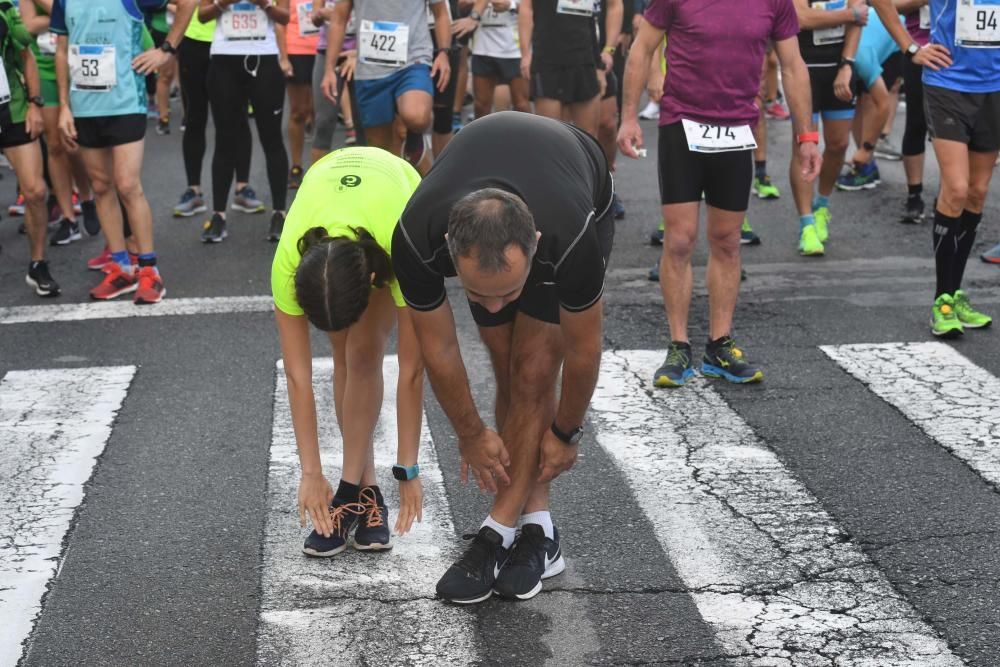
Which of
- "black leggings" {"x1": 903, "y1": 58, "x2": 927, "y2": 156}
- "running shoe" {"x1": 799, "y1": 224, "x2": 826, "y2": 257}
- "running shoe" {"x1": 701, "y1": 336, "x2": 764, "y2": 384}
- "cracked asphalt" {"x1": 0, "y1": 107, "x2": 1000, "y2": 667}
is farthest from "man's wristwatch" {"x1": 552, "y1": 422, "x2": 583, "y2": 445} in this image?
"black leggings" {"x1": 903, "y1": 58, "x2": 927, "y2": 156}

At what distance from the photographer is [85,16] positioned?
25.0ft

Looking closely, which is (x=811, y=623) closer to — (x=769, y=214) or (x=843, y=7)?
(x=843, y=7)

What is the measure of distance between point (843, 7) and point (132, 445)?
5233 millimetres

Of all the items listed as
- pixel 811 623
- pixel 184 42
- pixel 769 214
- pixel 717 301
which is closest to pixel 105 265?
pixel 184 42

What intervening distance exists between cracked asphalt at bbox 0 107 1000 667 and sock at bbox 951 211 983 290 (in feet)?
1.06

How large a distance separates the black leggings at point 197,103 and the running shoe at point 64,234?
3.27 ft

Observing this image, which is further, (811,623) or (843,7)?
(843,7)

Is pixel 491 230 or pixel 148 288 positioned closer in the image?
pixel 491 230

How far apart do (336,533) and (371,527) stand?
124 mm

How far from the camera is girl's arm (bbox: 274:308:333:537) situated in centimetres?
402

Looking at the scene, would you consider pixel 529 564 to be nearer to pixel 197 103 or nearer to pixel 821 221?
pixel 821 221

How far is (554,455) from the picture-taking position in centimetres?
412

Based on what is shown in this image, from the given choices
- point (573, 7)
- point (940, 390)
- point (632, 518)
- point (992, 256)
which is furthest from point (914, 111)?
point (632, 518)

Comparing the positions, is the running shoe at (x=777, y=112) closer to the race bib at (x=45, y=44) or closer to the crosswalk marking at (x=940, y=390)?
the race bib at (x=45, y=44)
